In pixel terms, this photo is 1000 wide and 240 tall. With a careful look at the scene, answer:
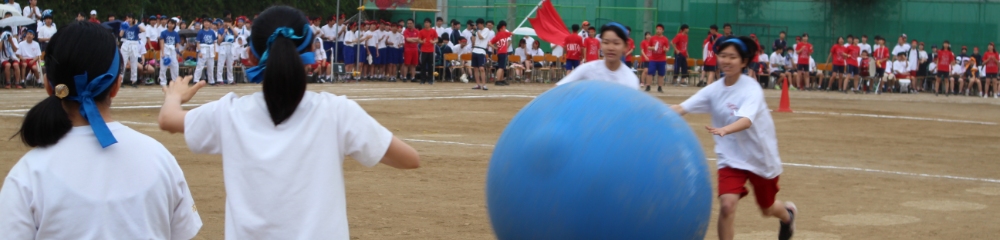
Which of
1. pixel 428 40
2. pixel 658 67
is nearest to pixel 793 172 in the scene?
pixel 658 67

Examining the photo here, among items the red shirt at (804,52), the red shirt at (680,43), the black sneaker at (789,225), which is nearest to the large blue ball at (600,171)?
the black sneaker at (789,225)

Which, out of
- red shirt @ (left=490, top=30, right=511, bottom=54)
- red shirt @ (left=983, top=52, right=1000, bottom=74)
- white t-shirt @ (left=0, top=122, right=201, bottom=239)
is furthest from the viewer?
red shirt @ (left=983, top=52, right=1000, bottom=74)

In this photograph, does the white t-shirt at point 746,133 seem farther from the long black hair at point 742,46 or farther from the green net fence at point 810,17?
the green net fence at point 810,17

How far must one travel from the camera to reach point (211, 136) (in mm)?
3441

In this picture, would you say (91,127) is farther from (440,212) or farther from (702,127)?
(702,127)

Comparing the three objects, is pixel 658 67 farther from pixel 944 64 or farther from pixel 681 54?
pixel 944 64

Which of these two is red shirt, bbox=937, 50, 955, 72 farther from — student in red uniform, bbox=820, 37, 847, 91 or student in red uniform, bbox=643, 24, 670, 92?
student in red uniform, bbox=643, 24, 670, 92

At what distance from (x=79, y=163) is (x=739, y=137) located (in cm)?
470

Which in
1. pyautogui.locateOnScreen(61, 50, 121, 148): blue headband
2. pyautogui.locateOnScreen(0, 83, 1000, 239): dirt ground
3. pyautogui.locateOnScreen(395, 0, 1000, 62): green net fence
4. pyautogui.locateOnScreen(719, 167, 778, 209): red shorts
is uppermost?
pyautogui.locateOnScreen(395, 0, 1000, 62): green net fence

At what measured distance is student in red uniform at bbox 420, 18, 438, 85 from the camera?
95.9 ft

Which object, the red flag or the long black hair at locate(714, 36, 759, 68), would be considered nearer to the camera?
the long black hair at locate(714, 36, 759, 68)

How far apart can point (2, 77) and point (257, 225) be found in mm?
21961

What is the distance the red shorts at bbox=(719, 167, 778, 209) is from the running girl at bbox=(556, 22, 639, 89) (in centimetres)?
125

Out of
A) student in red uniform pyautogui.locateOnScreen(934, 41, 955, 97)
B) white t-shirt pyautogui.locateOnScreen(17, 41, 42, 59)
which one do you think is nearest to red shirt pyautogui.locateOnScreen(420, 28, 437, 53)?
white t-shirt pyautogui.locateOnScreen(17, 41, 42, 59)
